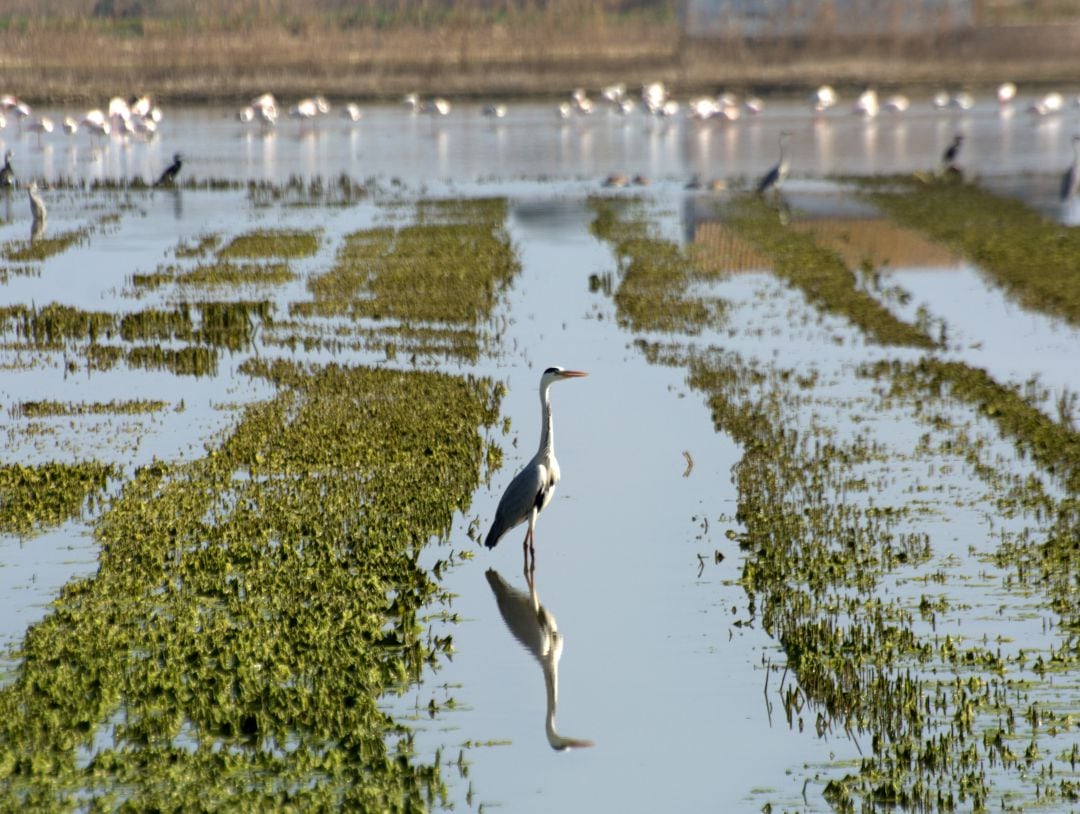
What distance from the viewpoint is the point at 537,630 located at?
1152 cm

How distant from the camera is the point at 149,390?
19719 mm

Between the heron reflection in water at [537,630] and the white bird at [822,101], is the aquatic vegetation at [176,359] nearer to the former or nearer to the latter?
the heron reflection in water at [537,630]

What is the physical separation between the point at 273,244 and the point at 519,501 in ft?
73.2

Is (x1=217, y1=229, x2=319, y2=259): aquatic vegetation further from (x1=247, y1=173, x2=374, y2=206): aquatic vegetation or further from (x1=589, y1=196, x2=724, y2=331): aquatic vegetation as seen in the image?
(x1=247, y1=173, x2=374, y2=206): aquatic vegetation

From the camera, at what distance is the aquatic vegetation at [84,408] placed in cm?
1825

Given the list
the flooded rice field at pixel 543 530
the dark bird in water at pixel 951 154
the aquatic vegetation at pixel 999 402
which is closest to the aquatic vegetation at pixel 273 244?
the flooded rice field at pixel 543 530

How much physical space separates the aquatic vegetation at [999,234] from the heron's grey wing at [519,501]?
14.0m

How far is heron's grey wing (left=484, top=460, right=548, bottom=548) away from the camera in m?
12.5

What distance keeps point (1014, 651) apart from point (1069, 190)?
3277 cm

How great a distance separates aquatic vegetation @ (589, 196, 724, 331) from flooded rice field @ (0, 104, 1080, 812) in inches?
6.0

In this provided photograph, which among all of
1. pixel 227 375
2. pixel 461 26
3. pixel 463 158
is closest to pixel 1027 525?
pixel 227 375

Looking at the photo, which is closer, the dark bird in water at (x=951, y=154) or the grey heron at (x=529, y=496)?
the grey heron at (x=529, y=496)

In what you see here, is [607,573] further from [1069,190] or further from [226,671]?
[1069,190]

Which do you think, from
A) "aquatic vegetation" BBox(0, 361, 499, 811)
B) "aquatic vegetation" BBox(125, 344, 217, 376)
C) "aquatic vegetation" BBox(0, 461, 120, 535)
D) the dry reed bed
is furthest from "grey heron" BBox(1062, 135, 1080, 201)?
the dry reed bed
